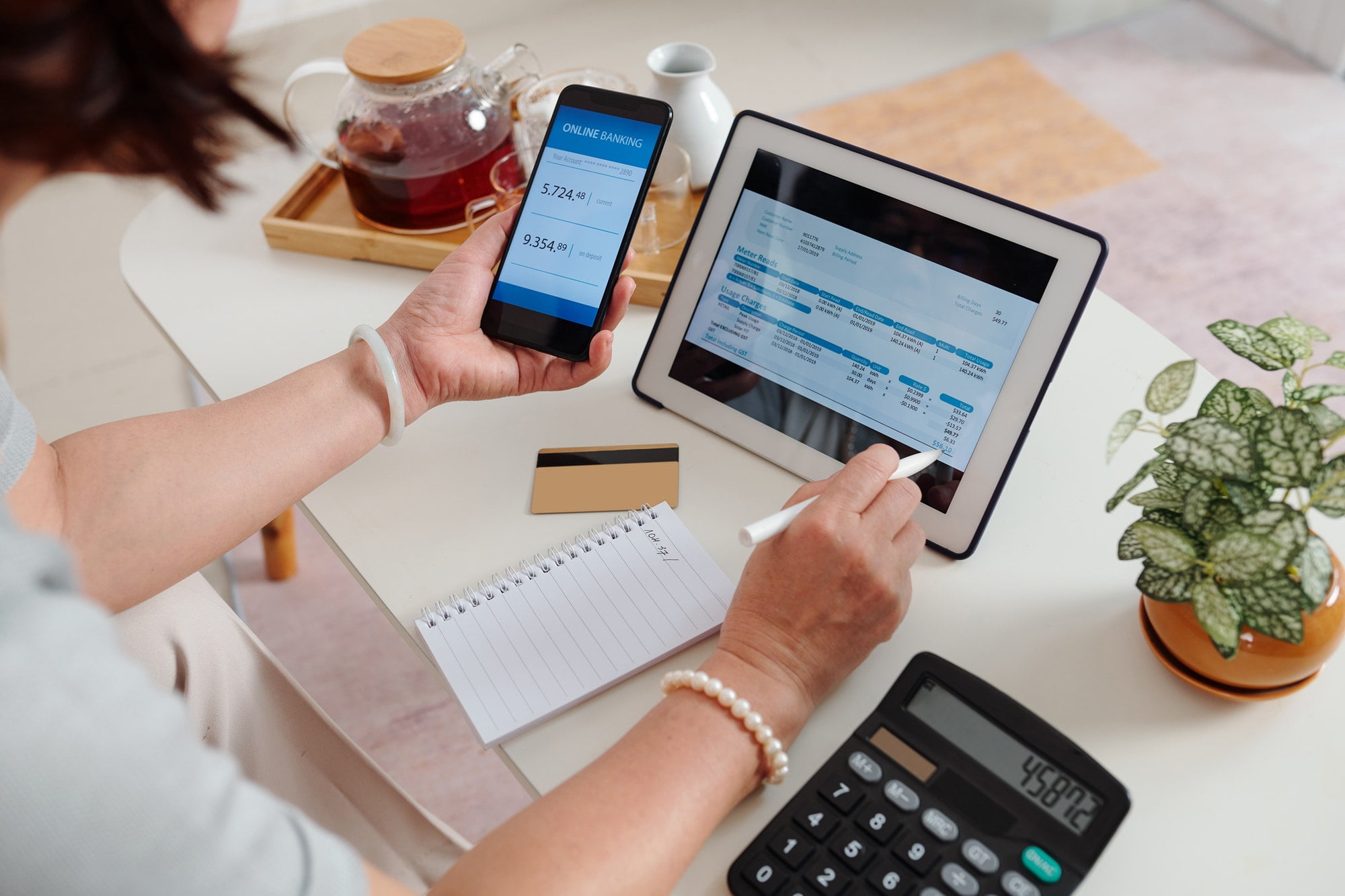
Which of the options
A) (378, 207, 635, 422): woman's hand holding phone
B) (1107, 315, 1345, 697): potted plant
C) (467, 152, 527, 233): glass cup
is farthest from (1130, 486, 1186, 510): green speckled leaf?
(467, 152, 527, 233): glass cup

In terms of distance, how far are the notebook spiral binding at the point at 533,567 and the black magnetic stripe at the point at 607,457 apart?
56mm

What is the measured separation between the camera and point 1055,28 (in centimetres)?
281

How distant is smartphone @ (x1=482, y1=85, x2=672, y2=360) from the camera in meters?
0.94

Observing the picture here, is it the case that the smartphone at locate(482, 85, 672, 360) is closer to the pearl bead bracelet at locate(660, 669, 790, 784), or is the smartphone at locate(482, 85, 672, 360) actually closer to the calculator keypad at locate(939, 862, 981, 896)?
the pearl bead bracelet at locate(660, 669, 790, 784)

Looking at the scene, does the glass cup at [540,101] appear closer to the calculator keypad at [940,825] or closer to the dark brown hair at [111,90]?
the dark brown hair at [111,90]

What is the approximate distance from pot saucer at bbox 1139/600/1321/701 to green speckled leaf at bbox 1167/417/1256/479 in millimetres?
171

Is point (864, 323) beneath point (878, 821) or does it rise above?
above

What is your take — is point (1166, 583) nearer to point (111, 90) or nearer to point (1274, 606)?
point (1274, 606)

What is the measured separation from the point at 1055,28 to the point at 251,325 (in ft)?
8.21

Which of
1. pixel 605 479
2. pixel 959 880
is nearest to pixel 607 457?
pixel 605 479

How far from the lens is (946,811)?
650 millimetres

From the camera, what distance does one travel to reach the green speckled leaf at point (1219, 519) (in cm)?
63

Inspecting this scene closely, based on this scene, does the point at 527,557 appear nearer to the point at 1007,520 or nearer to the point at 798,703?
the point at 798,703

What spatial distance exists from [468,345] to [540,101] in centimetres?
38
